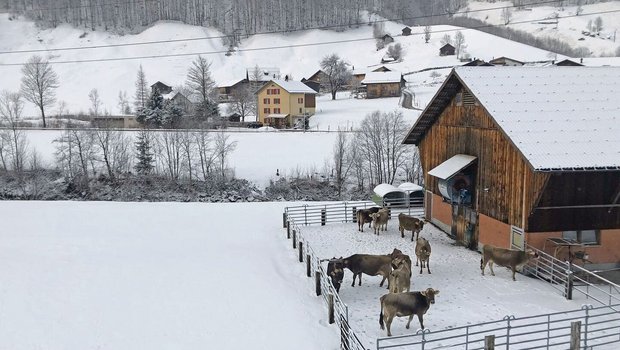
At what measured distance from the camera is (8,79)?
9731 cm

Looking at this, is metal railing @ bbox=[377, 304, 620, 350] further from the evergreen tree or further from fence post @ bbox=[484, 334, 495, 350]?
the evergreen tree

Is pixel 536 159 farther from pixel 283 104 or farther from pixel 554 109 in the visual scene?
pixel 283 104

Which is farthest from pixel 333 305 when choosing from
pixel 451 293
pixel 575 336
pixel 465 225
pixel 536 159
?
pixel 465 225

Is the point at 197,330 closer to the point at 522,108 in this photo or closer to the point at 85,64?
the point at 522,108

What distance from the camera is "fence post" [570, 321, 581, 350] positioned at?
1045cm

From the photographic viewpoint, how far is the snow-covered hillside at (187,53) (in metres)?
98.1

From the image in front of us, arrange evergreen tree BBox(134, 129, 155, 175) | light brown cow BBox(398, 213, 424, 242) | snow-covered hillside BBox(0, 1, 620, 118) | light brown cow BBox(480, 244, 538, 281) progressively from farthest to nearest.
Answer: snow-covered hillside BBox(0, 1, 620, 118), evergreen tree BBox(134, 129, 155, 175), light brown cow BBox(398, 213, 424, 242), light brown cow BBox(480, 244, 538, 281)

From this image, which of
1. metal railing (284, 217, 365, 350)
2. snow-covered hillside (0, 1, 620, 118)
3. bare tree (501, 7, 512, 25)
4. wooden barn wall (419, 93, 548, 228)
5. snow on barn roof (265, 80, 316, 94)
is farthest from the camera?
bare tree (501, 7, 512, 25)

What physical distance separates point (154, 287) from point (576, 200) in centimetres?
1377

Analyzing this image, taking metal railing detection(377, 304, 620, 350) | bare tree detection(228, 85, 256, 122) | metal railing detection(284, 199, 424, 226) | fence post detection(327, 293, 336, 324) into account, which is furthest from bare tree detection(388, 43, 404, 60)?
metal railing detection(377, 304, 620, 350)

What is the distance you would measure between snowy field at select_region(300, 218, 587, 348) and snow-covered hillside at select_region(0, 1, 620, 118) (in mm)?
69353

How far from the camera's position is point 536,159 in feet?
47.9

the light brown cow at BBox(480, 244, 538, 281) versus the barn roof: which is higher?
the barn roof

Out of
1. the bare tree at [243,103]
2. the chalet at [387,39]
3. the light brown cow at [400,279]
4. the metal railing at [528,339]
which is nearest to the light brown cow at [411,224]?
the light brown cow at [400,279]
